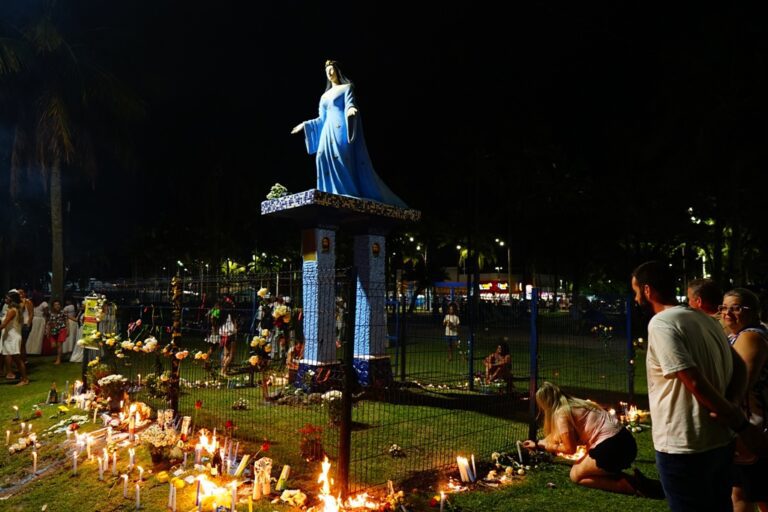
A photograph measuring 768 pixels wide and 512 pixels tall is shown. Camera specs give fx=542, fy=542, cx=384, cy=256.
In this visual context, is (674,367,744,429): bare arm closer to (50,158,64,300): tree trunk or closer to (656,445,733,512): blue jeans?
(656,445,733,512): blue jeans

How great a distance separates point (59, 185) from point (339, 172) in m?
14.1

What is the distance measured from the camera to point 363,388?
10.3 metres

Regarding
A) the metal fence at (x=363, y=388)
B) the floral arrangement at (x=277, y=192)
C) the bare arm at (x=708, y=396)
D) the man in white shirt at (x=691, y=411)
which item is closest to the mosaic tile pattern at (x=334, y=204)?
the floral arrangement at (x=277, y=192)

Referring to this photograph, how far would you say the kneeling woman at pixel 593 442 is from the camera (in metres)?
5.66

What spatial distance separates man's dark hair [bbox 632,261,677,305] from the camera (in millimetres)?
3334

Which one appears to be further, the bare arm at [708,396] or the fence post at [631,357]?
the fence post at [631,357]

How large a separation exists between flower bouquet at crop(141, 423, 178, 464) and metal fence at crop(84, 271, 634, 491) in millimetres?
1003

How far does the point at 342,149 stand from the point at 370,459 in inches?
260

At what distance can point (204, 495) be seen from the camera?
5.35m

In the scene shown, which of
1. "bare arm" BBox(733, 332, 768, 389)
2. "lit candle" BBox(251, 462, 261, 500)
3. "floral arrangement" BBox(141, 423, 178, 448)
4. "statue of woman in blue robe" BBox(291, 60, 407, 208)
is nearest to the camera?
"bare arm" BBox(733, 332, 768, 389)

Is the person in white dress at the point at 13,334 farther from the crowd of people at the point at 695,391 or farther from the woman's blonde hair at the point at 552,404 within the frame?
the crowd of people at the point at 695,391

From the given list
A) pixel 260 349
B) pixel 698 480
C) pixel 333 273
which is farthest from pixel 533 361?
pixel 698 480

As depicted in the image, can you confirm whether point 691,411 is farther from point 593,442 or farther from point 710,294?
point 593,442

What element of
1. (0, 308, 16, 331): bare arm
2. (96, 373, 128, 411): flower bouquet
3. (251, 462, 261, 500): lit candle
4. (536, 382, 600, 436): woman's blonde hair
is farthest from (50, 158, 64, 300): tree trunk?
(536, 382, 600, 436): woman's blonde hair
